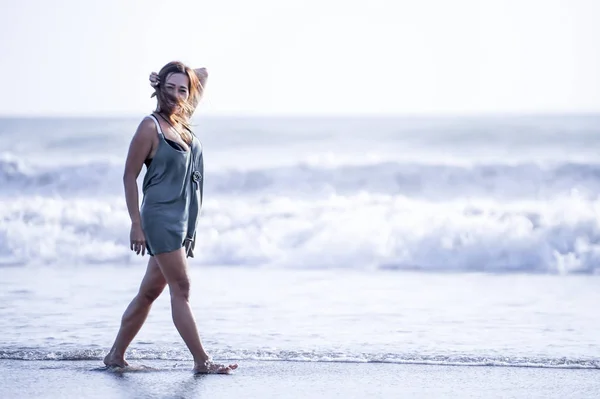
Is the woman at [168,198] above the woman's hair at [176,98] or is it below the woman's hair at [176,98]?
below

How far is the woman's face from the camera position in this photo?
553 cm

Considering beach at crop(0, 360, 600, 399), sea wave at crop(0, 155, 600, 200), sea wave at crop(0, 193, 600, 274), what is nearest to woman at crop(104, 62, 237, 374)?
beach at crop(0, 360, 600, 399)

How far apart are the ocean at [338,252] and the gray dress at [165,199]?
80 centimetres

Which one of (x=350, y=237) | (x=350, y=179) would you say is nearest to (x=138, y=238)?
(x=350, y=237)

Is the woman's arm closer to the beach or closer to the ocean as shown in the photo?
the beach

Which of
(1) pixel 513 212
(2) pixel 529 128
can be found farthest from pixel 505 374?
(2) pixel 529 128

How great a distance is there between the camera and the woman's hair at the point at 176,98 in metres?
5.55

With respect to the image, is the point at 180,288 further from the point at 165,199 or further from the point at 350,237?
the point at 350,237

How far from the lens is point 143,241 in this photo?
17.8 feet

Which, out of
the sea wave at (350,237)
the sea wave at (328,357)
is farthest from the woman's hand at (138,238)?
the sea wave at (350,237)

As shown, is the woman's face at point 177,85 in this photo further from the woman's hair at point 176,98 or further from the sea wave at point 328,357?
the sea wave at point 328,357

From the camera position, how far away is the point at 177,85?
5.54 meters

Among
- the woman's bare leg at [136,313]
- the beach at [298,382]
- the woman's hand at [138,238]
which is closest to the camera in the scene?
the beach at [298,382]

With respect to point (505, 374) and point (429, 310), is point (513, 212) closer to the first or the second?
point (429, 310)
